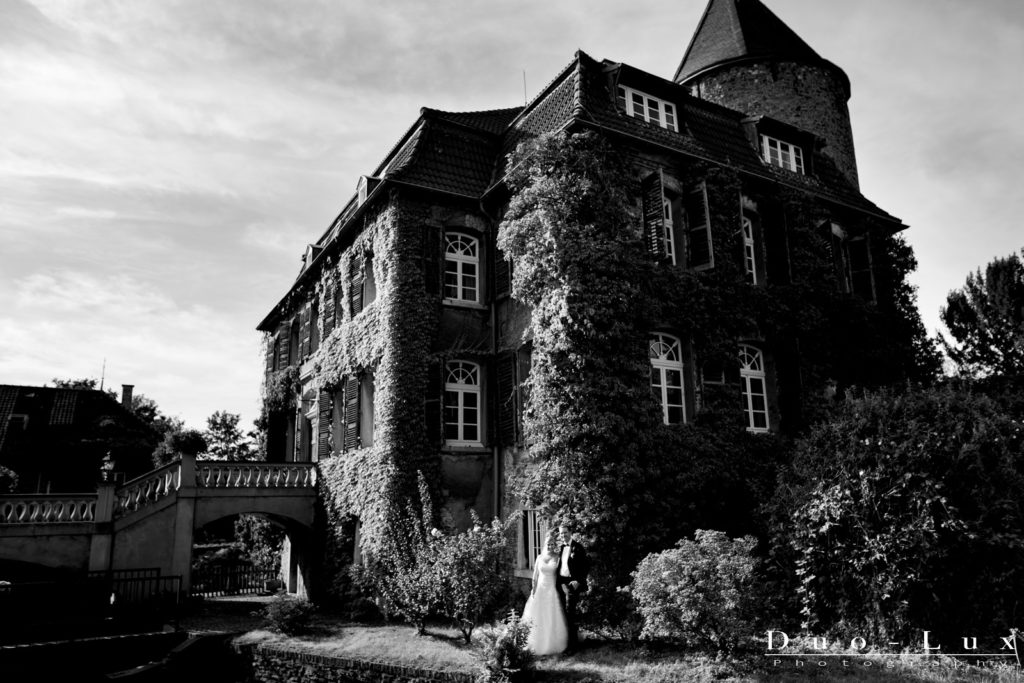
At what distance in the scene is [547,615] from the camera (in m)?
10.8

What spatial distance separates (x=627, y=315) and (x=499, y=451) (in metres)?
4.40

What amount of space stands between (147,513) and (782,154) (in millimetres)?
17898

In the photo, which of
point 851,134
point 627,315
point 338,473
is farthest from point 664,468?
point 851,134

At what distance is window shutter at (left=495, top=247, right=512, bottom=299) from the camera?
16219 mm

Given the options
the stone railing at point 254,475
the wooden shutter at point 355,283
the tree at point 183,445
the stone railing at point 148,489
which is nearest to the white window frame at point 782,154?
the wooden shutter at point 355,283

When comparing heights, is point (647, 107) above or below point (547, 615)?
above

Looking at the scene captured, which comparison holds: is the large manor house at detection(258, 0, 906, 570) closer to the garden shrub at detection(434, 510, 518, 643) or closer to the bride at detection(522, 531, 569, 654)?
the garden shrub at detection(434, 510, 518, 643)

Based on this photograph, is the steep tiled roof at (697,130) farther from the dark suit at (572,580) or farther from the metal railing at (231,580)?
the metal railing at (231,580)

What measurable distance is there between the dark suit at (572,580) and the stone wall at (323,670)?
5.76 ft

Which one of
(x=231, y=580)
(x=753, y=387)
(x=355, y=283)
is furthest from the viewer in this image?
(x=231, y=580)

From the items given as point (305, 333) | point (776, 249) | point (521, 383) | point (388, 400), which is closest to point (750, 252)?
point (776, 249)

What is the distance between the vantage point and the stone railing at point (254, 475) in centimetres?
1775

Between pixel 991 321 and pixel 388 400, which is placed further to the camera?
pixel 991 321

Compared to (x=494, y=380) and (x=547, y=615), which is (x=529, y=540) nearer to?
(x=494, y=380)
